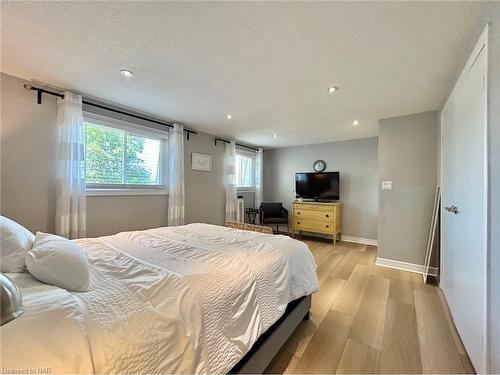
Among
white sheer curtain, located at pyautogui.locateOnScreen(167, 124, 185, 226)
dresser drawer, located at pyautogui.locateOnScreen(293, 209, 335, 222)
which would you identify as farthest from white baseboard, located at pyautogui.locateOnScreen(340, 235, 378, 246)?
white sheer curtain, located at pyautogui.locateOnScreen(167, 124, 185, 226)

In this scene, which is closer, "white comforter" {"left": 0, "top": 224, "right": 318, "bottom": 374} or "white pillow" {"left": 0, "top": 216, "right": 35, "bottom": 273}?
"white comforter" {"left": 0, "top": 224, "right": 318, "bottom": 374}

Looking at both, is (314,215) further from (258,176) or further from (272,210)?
(258,176)

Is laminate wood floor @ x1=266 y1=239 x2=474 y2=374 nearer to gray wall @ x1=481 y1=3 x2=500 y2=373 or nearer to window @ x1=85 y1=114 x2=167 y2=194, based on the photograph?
gray wall @ x1=481 y1=3 x2=500 y2=373

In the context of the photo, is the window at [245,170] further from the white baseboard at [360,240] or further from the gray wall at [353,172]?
the white baseboard at [360,240]

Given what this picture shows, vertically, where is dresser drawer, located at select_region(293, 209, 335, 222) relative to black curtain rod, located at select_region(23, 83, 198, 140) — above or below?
below

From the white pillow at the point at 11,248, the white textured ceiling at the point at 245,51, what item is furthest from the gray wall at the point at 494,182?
the white pillow at the point at 11,248

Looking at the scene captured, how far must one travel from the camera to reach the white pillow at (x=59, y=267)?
0.93m

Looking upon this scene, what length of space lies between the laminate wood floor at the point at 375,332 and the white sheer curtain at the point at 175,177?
7.57 feet

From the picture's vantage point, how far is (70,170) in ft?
7.43

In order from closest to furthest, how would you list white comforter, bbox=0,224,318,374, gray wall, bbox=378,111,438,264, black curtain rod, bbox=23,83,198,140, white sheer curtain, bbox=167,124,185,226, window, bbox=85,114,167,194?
white comforter, bbox=0,224,318,374 < black curtain rod, bbox=23,83,198,140 < window, bbox=85,114,167,194 < gray wall, bbox=378,111,438,264 < white sheer curtain, bbox=167,124,185,226

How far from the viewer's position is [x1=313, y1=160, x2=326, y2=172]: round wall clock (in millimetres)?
4902

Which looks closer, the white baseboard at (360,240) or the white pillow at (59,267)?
the white pillow at (59,267)

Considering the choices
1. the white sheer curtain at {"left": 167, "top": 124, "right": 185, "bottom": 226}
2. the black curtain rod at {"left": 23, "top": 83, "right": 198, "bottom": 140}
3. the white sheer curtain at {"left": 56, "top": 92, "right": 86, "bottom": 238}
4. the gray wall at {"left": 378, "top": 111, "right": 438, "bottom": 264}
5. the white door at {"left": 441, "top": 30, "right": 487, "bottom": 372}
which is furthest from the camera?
the white sheer curtain at {"left": 167, "top": 124, "right": 185, "bottom": 226}

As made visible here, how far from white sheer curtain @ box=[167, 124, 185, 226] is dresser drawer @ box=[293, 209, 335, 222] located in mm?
2648
